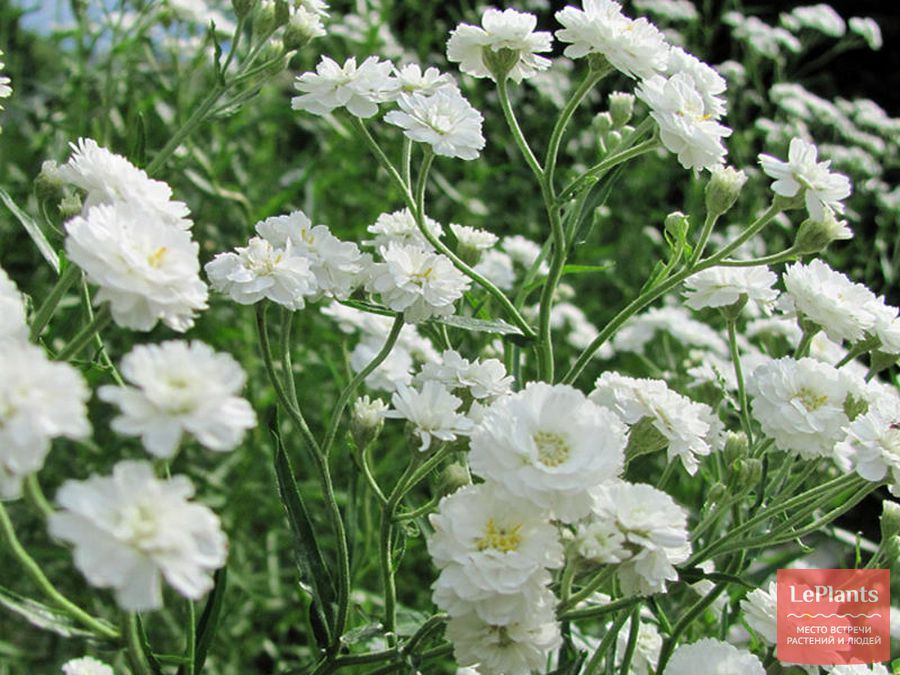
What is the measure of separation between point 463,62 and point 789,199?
356 mm

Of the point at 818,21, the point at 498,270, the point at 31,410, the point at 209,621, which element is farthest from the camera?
the point at 818,21

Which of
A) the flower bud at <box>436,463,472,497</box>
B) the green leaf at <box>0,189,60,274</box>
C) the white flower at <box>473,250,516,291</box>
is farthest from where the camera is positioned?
the white flower at <box>473,250,516,291</box>

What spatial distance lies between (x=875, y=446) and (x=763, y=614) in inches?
7.6

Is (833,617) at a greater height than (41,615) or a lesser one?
lesser

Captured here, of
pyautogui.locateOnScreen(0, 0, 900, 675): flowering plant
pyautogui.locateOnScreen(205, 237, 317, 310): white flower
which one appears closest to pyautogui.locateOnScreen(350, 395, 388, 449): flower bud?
pyautogui.locateOnScreen(0, 0, 900, 675): flowering plant

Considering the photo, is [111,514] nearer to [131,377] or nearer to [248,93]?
[131,377]

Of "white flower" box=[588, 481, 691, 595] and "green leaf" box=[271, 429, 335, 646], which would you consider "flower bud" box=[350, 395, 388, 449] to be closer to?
"green leaf" box=[271, 429, 335, 646]

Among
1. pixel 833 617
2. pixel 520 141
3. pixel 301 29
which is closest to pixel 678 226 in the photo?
pixel 520 141

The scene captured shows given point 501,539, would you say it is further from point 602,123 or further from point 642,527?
point 602,123

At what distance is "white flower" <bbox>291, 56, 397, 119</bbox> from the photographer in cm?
99

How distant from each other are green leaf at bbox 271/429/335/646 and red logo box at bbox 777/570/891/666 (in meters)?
0.41

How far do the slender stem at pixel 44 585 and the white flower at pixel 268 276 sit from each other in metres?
0.27

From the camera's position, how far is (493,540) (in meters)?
0.71

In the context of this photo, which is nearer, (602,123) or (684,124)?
(684,124)
